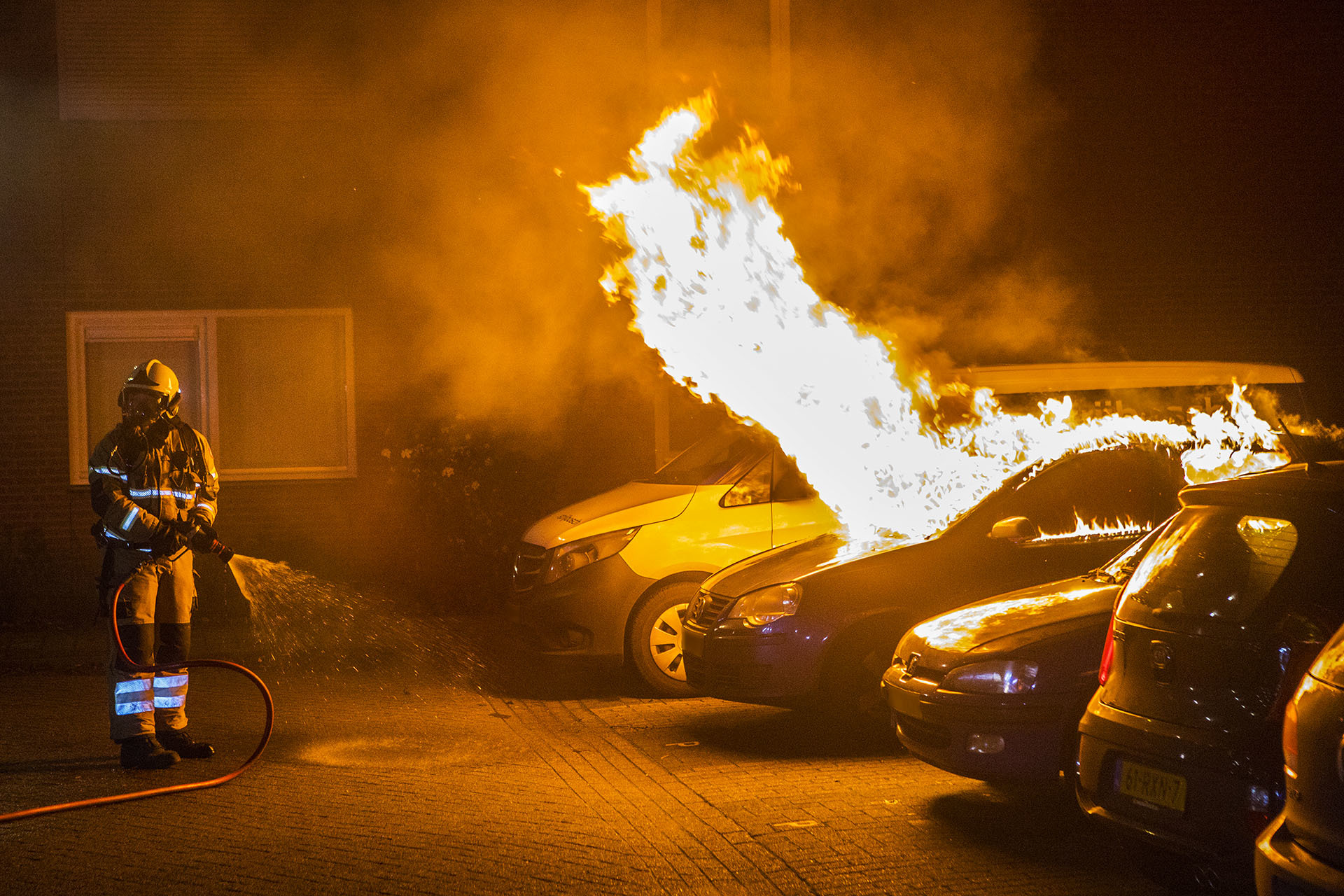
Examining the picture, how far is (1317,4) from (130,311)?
12.9m

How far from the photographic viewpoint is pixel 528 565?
29.1 ft

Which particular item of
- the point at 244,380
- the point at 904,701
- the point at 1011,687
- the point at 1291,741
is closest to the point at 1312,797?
the point at 1291,741

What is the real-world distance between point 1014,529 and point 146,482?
4657mm

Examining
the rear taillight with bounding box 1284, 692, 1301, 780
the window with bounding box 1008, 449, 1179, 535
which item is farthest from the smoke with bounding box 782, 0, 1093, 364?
the rear taillight with bounding box 1284, 692, 1301, 780

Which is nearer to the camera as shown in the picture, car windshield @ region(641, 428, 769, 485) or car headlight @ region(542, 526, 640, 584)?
car headlight @ region(542, 526, 640, 584)

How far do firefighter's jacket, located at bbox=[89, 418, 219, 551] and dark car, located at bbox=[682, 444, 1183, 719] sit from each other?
121 inches

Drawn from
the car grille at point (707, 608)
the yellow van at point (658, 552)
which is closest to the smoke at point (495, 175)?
the yellow van at point (658, 552)

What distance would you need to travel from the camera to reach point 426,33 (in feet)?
42.0

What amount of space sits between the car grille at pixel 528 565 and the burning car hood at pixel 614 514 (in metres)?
0.05

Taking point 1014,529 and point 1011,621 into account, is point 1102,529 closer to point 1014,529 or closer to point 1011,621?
point 1014,529

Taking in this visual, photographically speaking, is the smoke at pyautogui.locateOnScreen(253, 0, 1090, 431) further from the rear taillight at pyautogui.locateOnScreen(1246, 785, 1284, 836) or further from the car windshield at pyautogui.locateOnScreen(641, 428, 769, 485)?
the rear taillight at pyautogui.locateOnScreen(1246, 785, 1284, 836)

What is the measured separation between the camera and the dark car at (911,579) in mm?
6859

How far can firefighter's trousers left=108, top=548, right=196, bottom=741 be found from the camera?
21.7 feet

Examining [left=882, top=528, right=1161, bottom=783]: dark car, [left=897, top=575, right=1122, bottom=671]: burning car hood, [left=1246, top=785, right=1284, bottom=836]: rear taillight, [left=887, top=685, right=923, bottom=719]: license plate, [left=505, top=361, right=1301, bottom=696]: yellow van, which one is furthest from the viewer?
[left=505, top=361, right=1301, bottom=696]: yellow van
